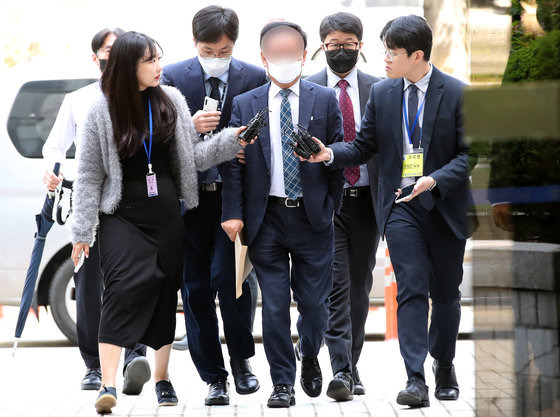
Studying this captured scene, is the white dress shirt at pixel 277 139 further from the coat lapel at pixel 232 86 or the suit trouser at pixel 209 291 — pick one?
the suit trouser at pixel 209 291

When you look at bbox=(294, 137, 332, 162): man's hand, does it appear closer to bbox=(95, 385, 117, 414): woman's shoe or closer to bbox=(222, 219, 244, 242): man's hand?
bbox=(222, 219, 244, 242): man's hand

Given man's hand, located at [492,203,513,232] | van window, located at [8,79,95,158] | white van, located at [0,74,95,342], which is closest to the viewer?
man's hand, located at [492,203,513,232]

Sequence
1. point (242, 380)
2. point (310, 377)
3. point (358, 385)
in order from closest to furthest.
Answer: point (310, 377)
point (242, 380)
point (358, 385)

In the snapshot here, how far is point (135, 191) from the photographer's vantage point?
518cm

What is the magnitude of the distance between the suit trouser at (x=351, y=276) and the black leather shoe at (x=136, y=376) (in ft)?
3.63

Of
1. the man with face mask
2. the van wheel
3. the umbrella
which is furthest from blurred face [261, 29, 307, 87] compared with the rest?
the van wheel

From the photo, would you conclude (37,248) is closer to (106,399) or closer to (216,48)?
(106,399)

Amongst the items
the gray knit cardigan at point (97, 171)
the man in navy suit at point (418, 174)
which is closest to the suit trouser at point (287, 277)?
the man in navy suit at point (418, 174)

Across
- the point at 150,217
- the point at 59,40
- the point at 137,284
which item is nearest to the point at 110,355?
the point at 137,284

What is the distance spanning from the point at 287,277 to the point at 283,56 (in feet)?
3.90

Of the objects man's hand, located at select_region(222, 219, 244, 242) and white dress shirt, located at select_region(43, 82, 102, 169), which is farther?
white dress shirt, located at select_region(43, 82, 102, 169)

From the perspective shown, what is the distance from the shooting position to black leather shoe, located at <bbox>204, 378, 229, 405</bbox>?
5469 mm

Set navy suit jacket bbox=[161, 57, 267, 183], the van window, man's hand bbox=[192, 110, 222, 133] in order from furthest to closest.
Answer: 1. the van window
2. navy suit jacket bbox=[161, 57, 267, 183]
3. man's hand bbox=[192, 110, 222, 133]

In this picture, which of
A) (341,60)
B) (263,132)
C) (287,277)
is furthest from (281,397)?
(341,60)
